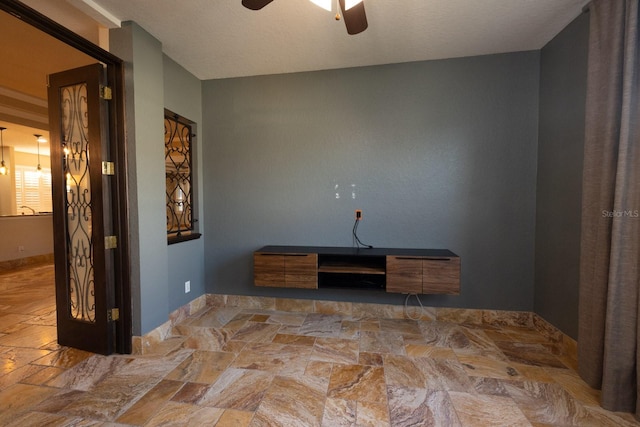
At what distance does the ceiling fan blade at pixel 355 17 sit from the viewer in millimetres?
1562

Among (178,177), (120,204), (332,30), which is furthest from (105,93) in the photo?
(332,30)

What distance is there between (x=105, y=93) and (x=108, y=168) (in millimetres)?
632

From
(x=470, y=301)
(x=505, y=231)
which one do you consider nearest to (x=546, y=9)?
(x=505, y=231)

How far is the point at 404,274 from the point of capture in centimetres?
259

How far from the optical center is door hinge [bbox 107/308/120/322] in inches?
88.8

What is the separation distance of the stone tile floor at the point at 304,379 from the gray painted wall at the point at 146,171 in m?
0.44

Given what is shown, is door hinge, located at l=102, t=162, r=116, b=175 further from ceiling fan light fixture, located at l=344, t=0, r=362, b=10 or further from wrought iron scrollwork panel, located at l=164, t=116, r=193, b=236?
ceiling fan light fixture, located at l=344, t=0, r=362, b=10

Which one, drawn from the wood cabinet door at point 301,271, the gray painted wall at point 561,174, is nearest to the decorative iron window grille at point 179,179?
the wood cabinet door at point 301,271

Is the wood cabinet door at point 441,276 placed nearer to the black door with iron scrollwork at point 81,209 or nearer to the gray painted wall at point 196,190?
the gray painted wall at point 196,190

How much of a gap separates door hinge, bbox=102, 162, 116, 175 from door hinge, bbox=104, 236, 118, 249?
0.55 meters

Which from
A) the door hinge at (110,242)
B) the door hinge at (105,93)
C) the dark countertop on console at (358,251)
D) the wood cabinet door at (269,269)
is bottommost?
the wood cabinet door at (269,269)

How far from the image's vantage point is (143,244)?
2.31 metres

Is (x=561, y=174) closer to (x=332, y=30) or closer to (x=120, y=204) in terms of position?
(x=332, y=30)

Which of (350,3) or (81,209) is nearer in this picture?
(350,3)
